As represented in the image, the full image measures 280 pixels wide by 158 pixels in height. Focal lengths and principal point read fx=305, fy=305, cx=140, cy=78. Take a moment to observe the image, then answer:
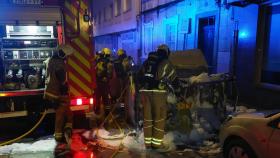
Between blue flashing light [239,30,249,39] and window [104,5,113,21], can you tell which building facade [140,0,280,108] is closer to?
blue flashing light [239,30,249,39]

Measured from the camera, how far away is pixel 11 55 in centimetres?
624

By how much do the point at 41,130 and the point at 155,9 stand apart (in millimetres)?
11120

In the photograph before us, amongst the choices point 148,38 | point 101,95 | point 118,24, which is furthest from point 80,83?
point 118,24

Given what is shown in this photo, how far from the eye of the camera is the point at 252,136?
3.90 meters

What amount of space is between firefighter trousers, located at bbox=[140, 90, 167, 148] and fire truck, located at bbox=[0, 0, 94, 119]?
114 cm

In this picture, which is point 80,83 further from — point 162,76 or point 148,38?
point 148,38

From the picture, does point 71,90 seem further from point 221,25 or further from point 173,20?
point 173,20

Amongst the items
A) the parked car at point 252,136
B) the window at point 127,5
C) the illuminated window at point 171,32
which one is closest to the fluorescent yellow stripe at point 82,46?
the parked car at point 252,136

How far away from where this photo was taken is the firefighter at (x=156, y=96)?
18.3 feet

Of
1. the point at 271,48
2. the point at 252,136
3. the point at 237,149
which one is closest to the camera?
the point at 252,136

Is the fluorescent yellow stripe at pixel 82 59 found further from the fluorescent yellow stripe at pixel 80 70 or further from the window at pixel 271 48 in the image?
the window at pixel 271 48

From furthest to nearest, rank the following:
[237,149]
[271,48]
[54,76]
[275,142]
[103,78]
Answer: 1. [103,78]
2. [271,48]
3. [54,76]
4. [237,149]
5. [275,142]

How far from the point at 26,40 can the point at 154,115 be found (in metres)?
3.05

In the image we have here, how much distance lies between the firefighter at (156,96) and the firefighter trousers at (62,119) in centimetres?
142
